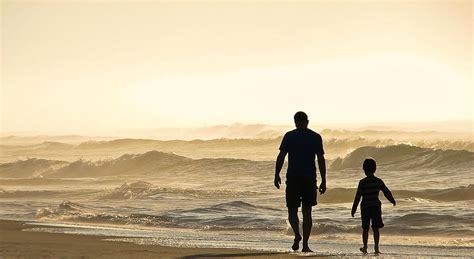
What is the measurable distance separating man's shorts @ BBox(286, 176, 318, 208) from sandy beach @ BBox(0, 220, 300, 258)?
686 millimetres

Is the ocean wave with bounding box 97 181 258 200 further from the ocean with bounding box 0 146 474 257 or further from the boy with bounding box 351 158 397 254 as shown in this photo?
the boy with bounding box 351 158 397 254

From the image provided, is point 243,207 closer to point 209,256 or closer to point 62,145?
point 209,256

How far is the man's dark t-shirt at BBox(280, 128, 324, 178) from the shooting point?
10.3 metres

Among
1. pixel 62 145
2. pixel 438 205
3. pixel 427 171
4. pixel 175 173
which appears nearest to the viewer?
pixel 438 205

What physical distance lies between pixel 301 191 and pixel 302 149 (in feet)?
1.51

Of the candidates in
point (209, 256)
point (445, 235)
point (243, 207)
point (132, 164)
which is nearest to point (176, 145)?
point (132, 164)

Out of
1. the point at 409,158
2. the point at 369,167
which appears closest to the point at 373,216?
the point at 369,167

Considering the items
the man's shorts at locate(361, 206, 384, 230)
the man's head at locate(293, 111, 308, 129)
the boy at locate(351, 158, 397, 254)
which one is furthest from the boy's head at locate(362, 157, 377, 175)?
the man's head at locate(293, 111, 308, 129)

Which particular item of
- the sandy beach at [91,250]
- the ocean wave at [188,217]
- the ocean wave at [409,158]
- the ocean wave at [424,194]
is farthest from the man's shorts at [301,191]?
the ocean wave at [409,158]

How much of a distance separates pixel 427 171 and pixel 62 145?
52.2m

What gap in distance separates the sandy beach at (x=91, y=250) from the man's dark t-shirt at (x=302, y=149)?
0.98 meters

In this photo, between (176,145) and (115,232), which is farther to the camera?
(176,145)

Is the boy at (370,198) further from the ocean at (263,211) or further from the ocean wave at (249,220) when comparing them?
the ocean wave at (249,220)

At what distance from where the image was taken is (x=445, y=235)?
14484mm
